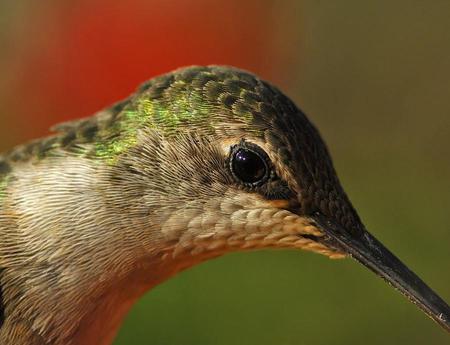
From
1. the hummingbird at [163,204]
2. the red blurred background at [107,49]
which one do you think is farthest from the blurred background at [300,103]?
the hummingbird at [163,204]

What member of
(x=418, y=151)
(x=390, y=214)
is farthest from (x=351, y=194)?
(x=418, y=151)

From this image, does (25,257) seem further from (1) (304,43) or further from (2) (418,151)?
(1) (304,43)

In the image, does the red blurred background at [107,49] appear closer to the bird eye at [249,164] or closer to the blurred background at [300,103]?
the blurred background at [300,103]

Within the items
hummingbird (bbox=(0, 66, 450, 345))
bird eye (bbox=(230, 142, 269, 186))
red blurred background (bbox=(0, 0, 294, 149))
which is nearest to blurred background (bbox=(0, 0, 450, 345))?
red blurred background (bbox=(0, 0, 294, 149))

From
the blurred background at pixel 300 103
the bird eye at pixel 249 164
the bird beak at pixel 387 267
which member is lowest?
the bird beak at pixel 387 267

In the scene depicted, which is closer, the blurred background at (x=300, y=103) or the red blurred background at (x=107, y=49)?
the blurred background at (x=300, y=103)

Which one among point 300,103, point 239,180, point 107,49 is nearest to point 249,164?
point 239,180

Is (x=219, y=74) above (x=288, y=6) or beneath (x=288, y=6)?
beneath

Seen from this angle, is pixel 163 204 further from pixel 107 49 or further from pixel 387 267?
pixel 107 49

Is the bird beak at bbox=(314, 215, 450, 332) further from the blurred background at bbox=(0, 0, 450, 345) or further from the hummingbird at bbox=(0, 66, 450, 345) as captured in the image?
the blurred background at bbox=(0, 0, 450, 345)

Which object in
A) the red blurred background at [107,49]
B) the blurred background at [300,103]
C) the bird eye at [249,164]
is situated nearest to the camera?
the bird eye at [249,164]
